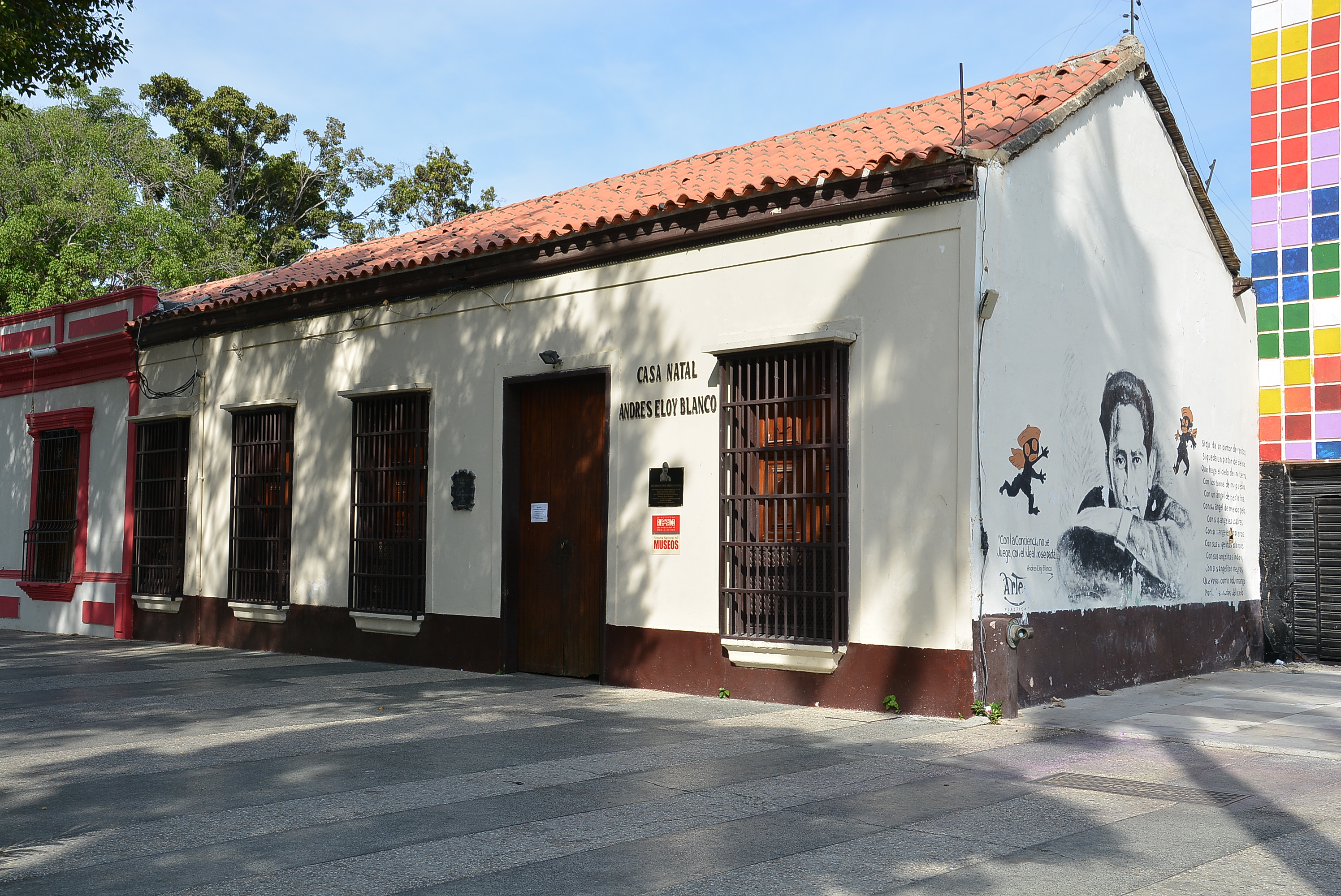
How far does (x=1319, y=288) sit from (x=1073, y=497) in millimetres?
5108

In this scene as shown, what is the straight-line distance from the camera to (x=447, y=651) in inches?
461

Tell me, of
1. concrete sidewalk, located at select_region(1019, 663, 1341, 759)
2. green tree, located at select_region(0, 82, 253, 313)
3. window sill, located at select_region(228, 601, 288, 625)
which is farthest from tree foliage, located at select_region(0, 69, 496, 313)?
concrete sidewalk, located at select_region(1019, 663, 1341, 759)

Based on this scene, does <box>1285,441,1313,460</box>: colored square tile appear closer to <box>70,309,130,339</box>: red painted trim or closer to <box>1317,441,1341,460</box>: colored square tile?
<box>1317,441,1341,460</box>: colored square tile

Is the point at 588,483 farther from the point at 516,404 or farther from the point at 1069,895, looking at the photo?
the point at 1069,895

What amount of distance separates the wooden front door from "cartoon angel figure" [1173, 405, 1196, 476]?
5518mm

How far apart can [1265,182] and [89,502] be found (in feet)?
51.2

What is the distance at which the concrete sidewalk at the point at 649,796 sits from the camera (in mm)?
4469

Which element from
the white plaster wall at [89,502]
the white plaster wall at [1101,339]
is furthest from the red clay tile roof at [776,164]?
the white plaster wall at [89,502]

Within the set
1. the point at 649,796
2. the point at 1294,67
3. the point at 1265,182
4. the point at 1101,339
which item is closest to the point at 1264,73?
the point at 1294,67

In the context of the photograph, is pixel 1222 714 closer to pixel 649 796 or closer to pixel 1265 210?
pixel 649 796

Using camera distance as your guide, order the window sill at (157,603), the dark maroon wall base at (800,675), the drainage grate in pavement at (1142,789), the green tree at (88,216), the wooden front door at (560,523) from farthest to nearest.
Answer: the green tree at (88,216)
the window sill at (157,603)
the wooden front door at (560,523)
the dark maroon wall base at (800,675)
the drainage grate in pavement at (1142,789)

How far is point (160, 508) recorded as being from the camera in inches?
601

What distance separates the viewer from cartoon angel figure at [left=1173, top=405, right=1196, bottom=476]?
1118 centimetres

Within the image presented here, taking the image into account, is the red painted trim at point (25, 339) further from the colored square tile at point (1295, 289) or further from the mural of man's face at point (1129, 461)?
the colored square tile at point (1295, 289)
